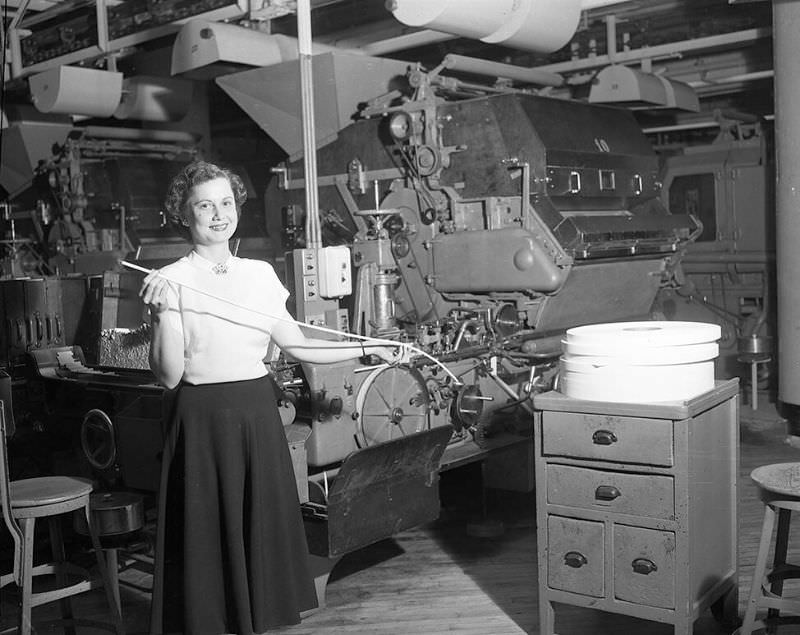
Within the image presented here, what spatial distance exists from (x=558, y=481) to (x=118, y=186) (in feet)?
16.5

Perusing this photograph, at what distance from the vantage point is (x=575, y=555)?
310 centimetres

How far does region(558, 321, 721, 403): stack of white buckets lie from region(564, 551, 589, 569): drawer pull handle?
1.63 ft

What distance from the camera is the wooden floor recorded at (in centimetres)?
349

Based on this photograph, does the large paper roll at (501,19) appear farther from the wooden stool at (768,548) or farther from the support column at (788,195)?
the wooden stool at (768,548)

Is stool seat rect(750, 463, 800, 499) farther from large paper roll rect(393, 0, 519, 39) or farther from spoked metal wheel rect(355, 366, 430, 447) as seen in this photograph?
large paper roll rect(393, 0, 519, 39)

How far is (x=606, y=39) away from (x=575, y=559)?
16.5 ft

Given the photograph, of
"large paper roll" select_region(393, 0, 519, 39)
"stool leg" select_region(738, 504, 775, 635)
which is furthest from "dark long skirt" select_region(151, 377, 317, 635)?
"large paper roll" select_region(393, 0, 519, 39)

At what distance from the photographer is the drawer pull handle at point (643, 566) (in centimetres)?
296

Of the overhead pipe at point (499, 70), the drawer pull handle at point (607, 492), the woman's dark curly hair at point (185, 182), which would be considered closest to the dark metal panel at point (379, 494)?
the drawer pull handle at point (607, 492)

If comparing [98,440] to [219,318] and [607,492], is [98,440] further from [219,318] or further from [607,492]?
[607,492]

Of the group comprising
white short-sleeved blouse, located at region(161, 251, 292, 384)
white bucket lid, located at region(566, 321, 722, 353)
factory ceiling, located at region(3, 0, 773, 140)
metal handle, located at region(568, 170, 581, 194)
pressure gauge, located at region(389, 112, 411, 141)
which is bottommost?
white bucket lid, located at region(566, 321, 722, 353)

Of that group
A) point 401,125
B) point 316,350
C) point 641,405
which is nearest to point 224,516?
point 316,350

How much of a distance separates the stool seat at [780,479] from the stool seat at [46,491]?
6.76 ft

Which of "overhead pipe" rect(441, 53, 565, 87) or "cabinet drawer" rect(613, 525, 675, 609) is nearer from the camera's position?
"cabinet drawer" rect(613, 525, 675, 609)
